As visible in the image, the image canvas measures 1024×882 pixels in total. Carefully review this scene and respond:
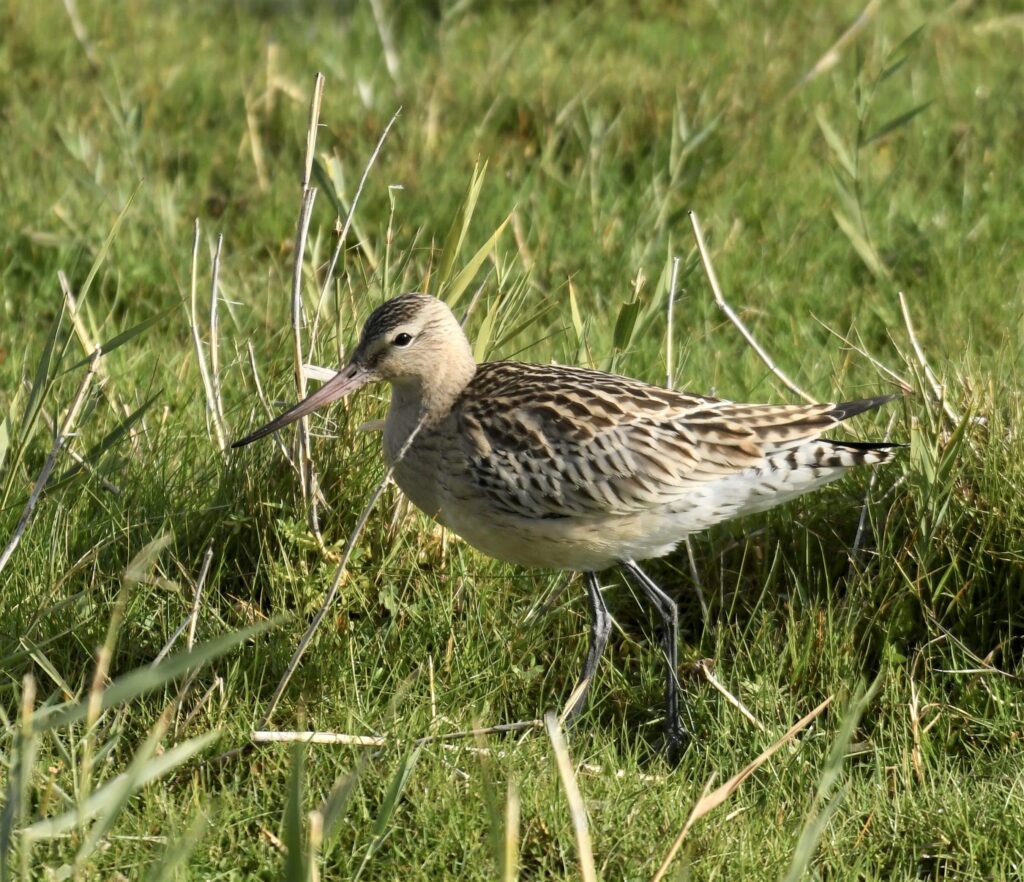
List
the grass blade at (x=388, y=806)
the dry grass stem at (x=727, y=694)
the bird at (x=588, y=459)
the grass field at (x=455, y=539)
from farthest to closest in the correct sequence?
1. the bird at (x=588, y=459)
2. the dry grass stem at (x=727, y=694)
3. the grass field at (x=455, y=539)
4. the grass blade at (x=388, y=806)

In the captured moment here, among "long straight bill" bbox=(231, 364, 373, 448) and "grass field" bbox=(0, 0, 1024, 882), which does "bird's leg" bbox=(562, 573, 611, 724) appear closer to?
"grass field" bbox=(0, 0, 1024, 882)

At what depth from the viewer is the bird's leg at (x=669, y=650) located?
4.37 metres

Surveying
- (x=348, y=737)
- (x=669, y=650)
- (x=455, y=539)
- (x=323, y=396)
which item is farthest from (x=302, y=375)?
(x=669, y=650)

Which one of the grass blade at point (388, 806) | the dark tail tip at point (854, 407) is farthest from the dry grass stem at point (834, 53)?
the grass blade at point (388, 806)

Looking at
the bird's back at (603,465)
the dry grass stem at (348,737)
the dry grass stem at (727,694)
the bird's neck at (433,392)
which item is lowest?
the dry grass stem at (727,694)

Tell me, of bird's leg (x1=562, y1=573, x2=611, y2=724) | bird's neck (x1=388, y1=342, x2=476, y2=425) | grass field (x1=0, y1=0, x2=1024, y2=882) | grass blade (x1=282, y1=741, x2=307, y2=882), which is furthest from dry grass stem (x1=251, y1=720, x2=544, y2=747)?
grass blade (x1=282, y1=741, x2=307, y2=882)

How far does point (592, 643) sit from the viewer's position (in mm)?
4512

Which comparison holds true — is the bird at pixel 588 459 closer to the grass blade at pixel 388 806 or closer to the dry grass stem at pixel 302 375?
the dry grass stem at pixel 302 375

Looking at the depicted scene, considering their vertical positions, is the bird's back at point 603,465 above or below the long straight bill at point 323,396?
below

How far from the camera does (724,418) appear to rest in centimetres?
459

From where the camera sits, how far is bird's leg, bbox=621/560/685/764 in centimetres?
437

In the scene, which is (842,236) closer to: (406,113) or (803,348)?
(803,348)

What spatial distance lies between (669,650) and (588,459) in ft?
2.06

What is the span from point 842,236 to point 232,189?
2771 millimetres
